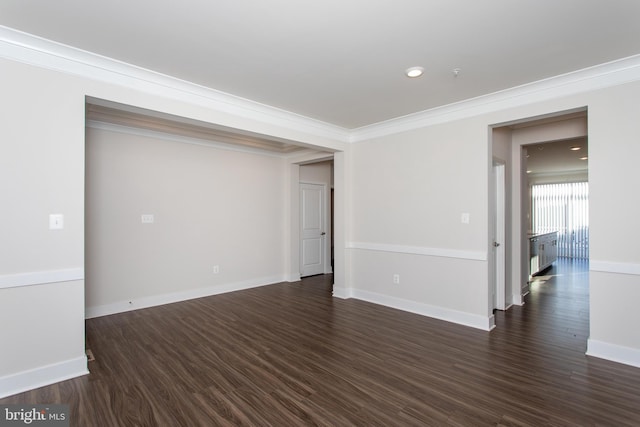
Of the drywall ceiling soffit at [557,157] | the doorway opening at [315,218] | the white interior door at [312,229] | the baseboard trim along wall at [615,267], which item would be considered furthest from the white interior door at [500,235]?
the white interior door at [312,229]

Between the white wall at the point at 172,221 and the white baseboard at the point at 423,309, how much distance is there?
5.95 ft

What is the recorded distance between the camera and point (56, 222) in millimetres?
2650

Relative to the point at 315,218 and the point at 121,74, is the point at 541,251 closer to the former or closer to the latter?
the point at 315,218

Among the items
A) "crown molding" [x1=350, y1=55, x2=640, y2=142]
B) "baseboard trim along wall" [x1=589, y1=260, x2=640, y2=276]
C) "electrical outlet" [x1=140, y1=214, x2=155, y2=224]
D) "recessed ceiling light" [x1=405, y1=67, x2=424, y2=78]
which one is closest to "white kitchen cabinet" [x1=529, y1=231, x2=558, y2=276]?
"baseboard trim along wall" [x1=589, y1=260, x2=640, y2=276]

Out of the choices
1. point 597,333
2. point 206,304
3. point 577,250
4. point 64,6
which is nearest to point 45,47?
point 64,6

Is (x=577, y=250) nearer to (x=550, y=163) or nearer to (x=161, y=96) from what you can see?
(x=550, y=163)

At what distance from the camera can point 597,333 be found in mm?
3086

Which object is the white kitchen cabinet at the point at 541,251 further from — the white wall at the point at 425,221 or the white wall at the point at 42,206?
the white wall at the point at 42,206

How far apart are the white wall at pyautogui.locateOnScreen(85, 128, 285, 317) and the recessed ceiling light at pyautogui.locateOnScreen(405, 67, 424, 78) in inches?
141

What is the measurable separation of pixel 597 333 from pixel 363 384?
2.41m

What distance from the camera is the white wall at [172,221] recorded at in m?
4.32

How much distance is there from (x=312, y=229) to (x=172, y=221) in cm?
295

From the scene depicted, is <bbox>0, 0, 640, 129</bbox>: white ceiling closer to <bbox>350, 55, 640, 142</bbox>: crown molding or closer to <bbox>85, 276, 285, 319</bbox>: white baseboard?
<bbox>350, 55, 640, 142</bbox>: crown molding

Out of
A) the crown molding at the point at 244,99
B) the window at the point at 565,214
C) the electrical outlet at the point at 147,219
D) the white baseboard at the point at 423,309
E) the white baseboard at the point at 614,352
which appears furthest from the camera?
the window at the point at 565,214
